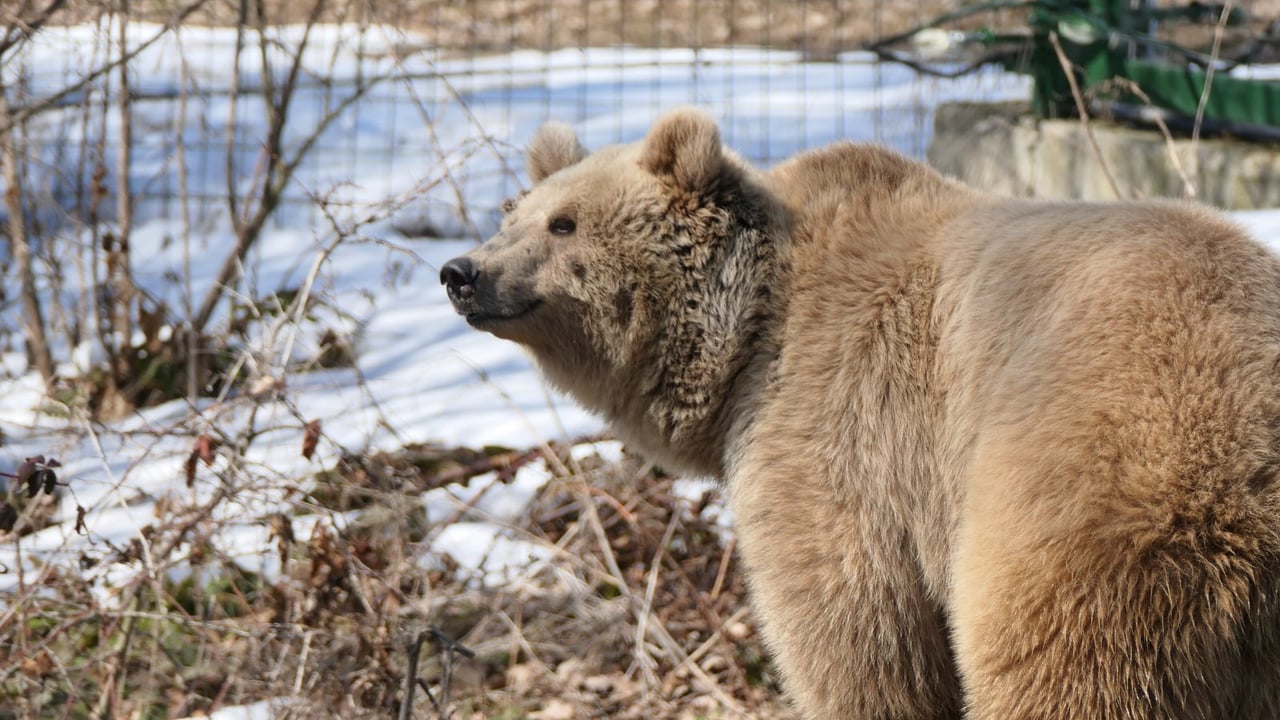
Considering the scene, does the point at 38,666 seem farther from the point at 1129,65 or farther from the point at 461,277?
the point at 1129,65

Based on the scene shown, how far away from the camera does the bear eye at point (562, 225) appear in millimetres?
3748

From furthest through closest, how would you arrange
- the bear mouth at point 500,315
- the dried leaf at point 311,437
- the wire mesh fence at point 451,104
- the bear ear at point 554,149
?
the wire mesh fence at point 451,104 < the bear ear at point 554,149 < the dried leaf at point 311,437 < the bear mouth at point 500,315

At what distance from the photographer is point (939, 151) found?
8820 millimetres

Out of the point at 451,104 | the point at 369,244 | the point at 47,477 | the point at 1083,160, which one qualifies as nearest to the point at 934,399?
the point at 47,477

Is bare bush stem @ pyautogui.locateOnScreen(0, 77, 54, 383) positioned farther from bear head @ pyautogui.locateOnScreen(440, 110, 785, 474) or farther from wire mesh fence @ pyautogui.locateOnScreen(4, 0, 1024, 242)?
bear head @ pyautogui.locateOnScreen(440, 110, 785, 474)

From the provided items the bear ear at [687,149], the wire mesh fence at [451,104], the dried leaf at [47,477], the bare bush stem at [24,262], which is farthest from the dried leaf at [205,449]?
the wire mesh fence at [451,104]

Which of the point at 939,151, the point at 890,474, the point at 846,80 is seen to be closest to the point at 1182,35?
the point at 846,80

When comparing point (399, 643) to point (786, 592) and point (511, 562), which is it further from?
point (786, 592)

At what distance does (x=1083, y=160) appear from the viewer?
7801mm

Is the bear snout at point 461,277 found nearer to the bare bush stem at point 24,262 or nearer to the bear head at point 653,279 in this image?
the bear head at point 653,279

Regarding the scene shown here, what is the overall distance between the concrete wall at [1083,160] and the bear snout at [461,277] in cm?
406

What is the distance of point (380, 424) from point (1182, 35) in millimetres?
10537

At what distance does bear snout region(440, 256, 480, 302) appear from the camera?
362 cm

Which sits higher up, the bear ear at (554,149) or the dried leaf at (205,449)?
the bear ear at (554,149)
